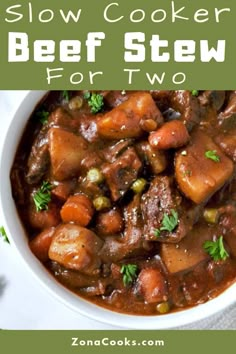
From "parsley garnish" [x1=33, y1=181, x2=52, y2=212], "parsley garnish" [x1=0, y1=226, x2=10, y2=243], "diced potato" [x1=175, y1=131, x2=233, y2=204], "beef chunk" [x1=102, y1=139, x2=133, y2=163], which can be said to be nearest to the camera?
"diced potato" [x1=175, y1=131, x2=233, y2=204]

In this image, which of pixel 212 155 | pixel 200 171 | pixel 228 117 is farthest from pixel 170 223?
pixel 228 117

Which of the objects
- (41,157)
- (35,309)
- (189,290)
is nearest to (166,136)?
(41,157)

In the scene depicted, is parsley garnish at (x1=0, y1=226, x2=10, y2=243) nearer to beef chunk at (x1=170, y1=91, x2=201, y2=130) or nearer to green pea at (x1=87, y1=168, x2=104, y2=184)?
green pea at (x1=87, y1=168, x2=104, y2=184)

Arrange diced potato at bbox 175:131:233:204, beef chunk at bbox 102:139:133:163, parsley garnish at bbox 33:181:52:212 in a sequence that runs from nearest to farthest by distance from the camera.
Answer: diced potato at bbox 175:131:233:204 → beef chunk at bbox 102:139:133:163 → parsley garnish at bbox 33:181:52:212

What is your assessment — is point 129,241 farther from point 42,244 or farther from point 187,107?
point 187,107

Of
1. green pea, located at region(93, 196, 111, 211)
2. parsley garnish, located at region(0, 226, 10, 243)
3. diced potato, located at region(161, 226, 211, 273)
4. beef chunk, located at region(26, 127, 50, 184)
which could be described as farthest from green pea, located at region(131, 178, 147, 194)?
parsley garnish, located at region(0, 226, 10, 243)
